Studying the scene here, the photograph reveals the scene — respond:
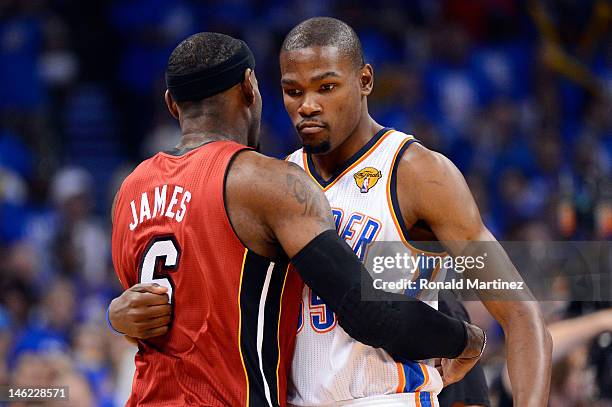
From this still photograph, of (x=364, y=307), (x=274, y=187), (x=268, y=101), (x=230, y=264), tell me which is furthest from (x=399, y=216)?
A: (x=268, y=101)

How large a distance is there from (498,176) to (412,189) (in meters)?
7.09

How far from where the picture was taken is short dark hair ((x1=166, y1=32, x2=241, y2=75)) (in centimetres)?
364

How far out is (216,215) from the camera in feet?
11.4

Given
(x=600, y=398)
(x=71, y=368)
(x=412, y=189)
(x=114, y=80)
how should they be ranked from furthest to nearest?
(x=114, y=80) < (x=71, y=368) < (x=600, y=398) < (x=412, y=189)

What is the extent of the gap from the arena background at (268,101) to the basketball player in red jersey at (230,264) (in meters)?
5.07

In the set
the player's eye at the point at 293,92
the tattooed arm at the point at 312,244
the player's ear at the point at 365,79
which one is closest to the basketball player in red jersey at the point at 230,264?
the tattooed arm at the point at 312,244

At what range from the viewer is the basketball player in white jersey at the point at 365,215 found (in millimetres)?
3646

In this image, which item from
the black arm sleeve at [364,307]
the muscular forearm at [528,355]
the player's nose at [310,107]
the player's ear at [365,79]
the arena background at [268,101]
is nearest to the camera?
the black arm sleeve at [364,307]

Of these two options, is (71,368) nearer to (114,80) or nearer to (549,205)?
(549,205)

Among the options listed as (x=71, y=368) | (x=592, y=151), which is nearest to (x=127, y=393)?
(x=71, y=368)

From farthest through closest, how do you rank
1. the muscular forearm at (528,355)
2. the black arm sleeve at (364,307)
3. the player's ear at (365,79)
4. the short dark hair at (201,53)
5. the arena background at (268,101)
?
1. the arena background at (268,101)
2. the player's ear at (365,79)
3. the short dark hair at (201,53)
4. the muscular forearm at (528,355)
5. the black arm sleeve at (364,307)

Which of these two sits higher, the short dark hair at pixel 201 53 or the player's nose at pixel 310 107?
the short dark hair at pixel 201 53

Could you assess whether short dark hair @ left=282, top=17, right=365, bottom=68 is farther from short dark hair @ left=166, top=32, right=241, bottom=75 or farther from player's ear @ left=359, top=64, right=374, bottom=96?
short dark hair @ left=166, top=32, right=241, bottom=75

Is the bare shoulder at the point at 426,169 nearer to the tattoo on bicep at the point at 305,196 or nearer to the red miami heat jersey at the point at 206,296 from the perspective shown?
the tattoo on bicep at the point at 305,196
